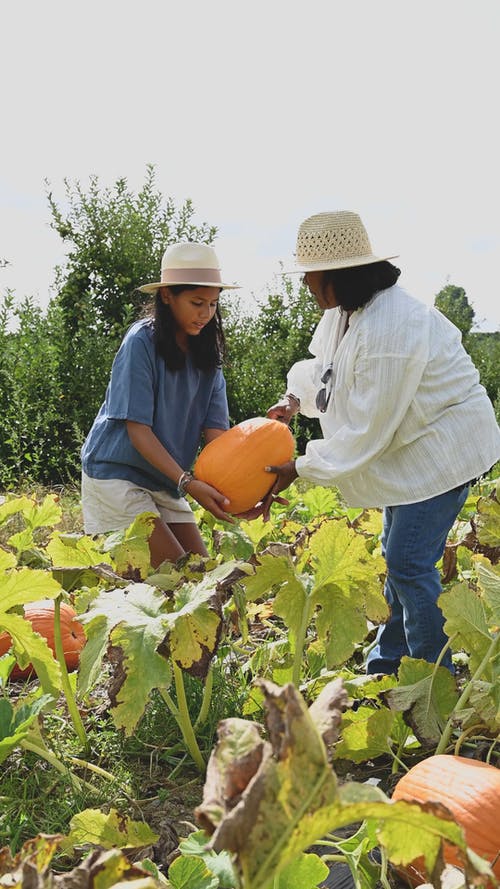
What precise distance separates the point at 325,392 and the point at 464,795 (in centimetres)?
155

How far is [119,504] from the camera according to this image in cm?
350

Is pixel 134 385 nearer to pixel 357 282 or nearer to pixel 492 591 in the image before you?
pixel 357 282

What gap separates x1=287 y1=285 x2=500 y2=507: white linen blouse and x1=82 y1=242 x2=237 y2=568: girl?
0.52 metres

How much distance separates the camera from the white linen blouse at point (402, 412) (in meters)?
2.70

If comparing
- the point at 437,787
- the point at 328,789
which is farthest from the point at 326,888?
the point at 328,789

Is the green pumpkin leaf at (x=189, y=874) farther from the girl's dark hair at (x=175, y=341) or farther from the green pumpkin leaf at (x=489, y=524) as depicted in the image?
the girl's dark hair at (x=175, y=341)

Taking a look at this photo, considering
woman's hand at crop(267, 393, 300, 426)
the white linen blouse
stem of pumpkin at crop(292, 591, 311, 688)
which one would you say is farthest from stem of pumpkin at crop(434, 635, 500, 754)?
woman's hand at crop(267, 393, 300, 426)

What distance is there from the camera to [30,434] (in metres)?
7.35

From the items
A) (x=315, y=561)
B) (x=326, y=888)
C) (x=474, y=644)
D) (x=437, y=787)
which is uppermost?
(x=315, y=561)

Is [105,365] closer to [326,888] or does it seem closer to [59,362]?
[59,362]

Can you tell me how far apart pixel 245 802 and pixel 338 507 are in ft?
13.8

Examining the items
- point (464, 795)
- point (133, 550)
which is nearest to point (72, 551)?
point (133, 550)

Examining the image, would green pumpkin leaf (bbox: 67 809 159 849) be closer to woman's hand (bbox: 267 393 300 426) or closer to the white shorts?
the white shorts

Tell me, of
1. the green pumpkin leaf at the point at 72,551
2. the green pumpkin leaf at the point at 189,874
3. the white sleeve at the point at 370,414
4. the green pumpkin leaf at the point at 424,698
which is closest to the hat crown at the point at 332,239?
the white sleeve at the point at 370,414
